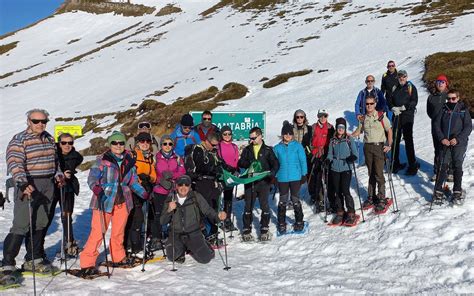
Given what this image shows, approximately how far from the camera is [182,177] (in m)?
6.47

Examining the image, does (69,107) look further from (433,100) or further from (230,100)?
(433,100)

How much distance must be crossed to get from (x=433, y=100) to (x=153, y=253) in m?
6.19

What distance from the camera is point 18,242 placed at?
5.37 meters

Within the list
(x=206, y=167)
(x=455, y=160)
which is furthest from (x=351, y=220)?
(x=206, y=167)

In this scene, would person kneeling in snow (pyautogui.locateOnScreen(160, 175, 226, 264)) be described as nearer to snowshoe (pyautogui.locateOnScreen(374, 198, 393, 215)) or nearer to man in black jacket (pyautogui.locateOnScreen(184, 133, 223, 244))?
man in black jacket (pyautogui.locateOnScreen(184, 133, 223, 244))

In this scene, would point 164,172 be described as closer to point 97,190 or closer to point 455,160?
point 97,190

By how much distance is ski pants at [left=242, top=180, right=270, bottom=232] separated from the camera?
24.4 ft

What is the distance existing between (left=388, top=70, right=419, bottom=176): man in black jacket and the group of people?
98 centimetres

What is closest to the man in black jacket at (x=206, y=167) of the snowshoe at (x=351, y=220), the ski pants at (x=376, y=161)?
the snowshoe at (x=351, y=220)

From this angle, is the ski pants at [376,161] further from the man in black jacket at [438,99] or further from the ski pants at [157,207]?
the ski pants at [157,207]

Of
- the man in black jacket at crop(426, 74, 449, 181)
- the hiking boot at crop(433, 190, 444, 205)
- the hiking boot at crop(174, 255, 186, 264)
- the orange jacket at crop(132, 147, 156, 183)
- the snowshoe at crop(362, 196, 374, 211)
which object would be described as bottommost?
the hiking boot at crop(174, 255, 186, 264)

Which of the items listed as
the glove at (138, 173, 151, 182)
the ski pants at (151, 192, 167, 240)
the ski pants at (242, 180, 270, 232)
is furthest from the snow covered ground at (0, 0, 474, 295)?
the glove at (138, 173, 151, 182)

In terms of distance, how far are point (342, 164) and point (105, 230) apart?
14.1 feet

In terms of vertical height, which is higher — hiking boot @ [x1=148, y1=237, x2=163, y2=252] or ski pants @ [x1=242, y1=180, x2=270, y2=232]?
ski pants @ [x1=242, y1=180, x2=270, y2=232]
